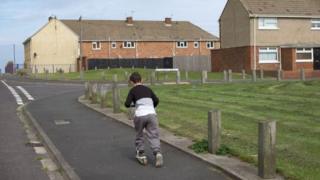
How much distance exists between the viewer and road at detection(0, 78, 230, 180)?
9.84 m

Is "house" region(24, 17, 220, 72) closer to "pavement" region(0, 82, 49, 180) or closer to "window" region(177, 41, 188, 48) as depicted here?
"window" region(177, 41, 188, 48)

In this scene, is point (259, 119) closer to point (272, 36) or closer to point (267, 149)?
point (267, 149)

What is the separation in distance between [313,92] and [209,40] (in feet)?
230

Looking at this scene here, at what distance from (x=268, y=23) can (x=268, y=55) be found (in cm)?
288

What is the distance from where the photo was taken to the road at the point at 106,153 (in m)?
9.84

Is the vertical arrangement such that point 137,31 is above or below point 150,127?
above

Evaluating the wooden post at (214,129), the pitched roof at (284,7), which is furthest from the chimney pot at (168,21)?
the wooden post at (214,129)

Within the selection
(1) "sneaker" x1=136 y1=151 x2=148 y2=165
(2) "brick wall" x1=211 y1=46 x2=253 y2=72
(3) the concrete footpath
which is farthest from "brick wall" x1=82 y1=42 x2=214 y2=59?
(1) "sneaker" x1=136 y1=151 x2=148 y2=165

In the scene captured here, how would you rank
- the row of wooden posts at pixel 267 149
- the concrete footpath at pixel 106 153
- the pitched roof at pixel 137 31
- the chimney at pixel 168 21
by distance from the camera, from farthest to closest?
the chimney at pixel 168 21 < the pitched roof at pixel 137 31 < the concrete footpath at pixel 106 153 < the row of wooden posts at pixel 267 149

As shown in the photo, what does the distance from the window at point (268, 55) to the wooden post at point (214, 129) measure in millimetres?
47171

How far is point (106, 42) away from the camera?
8644 centimetres

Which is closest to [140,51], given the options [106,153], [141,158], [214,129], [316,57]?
Answer: [316,57]

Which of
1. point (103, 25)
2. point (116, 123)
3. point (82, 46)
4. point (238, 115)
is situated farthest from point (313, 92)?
point (103, 25)

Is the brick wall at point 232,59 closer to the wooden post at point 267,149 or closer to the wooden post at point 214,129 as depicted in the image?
the wooden post at point 214,129
